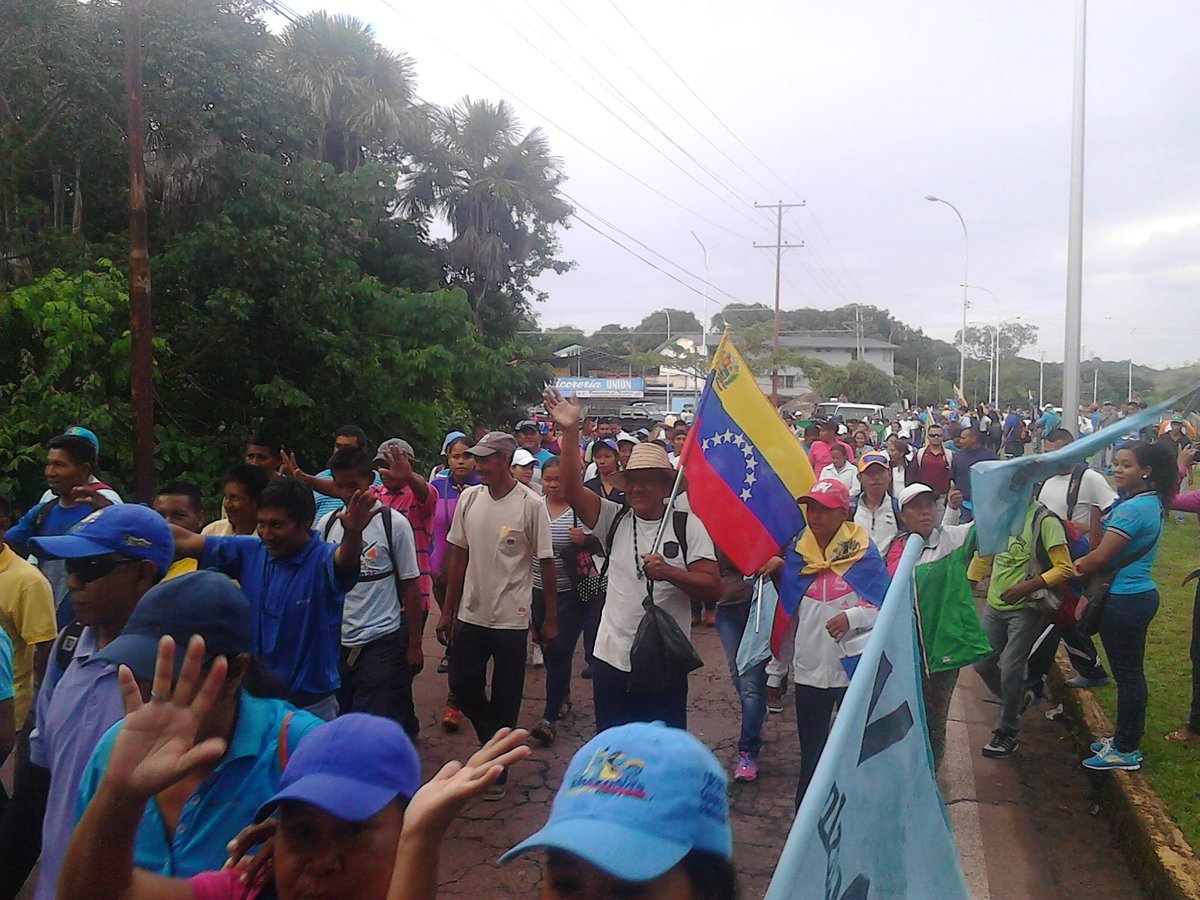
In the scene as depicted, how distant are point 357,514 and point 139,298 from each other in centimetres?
693

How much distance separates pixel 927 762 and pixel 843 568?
2.27m

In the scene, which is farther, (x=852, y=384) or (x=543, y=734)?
(x=852, y=384)

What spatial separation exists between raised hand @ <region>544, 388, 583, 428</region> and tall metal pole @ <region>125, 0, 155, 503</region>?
245 inches

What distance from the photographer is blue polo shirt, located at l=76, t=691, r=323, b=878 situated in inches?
76.9

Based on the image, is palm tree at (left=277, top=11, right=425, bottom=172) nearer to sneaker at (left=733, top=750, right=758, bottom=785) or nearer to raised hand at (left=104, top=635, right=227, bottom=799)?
sneaker at (left=733, top=750, right=758, bottom=785)

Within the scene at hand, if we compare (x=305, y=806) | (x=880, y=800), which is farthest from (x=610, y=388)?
(x=305, y=806)

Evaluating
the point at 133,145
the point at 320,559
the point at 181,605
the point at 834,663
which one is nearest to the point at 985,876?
the point at 834,663

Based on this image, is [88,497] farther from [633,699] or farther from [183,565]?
[633,699]

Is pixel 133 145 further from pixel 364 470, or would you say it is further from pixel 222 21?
pixel 364 470

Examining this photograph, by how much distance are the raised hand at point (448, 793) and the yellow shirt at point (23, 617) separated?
2.48 meters

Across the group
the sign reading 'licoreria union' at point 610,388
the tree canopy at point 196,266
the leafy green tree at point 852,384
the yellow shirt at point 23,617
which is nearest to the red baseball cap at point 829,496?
the yellow shirt at point 23,617

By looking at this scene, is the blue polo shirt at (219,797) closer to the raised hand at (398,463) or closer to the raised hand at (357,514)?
the raised hand at (357,514)

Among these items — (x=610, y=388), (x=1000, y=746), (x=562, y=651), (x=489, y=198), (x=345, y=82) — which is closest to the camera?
(x=1000, y=746)

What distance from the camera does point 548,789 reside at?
496cm
